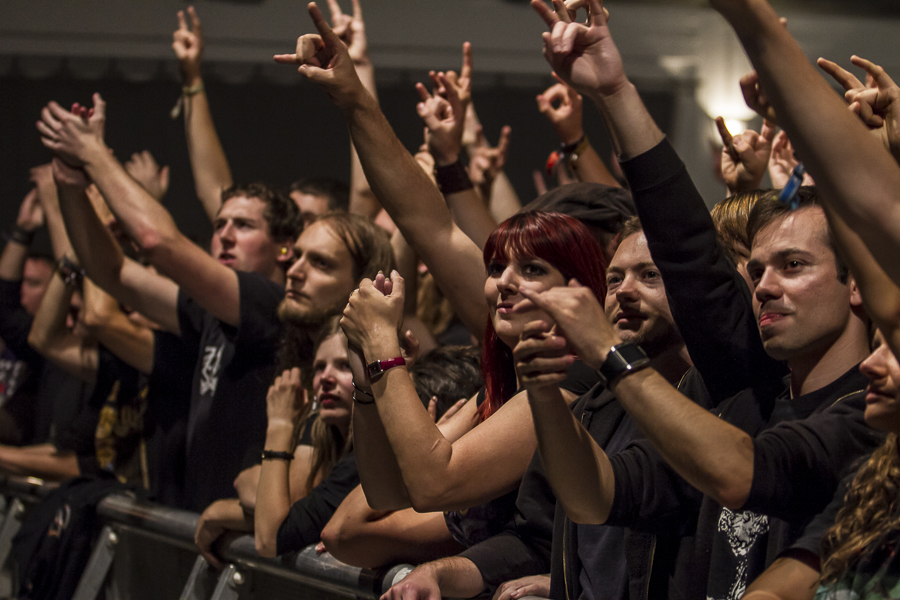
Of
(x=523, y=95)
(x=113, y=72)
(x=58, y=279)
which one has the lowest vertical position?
(x=58, y=279)

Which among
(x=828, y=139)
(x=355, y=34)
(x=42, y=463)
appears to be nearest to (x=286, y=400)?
(x=355, y=34)

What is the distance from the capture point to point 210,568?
2422mm

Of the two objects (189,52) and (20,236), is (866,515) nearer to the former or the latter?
(189,52)

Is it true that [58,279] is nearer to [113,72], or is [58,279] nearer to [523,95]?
[113,72]

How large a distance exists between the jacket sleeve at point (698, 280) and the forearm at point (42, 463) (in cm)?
285

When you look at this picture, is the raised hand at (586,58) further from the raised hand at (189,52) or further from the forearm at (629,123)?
the raised hand at (189,52)

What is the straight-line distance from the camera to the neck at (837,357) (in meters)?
1.38

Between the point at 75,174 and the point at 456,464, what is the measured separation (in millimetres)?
1657

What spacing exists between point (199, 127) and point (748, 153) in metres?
2.15

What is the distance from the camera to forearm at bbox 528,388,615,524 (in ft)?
3.94

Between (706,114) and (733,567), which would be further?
(706,114)

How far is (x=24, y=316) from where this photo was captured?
4.35 m

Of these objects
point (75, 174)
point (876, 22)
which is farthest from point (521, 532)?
point (876, 22)

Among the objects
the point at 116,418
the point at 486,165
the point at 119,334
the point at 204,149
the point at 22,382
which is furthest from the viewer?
the point at 22,382
